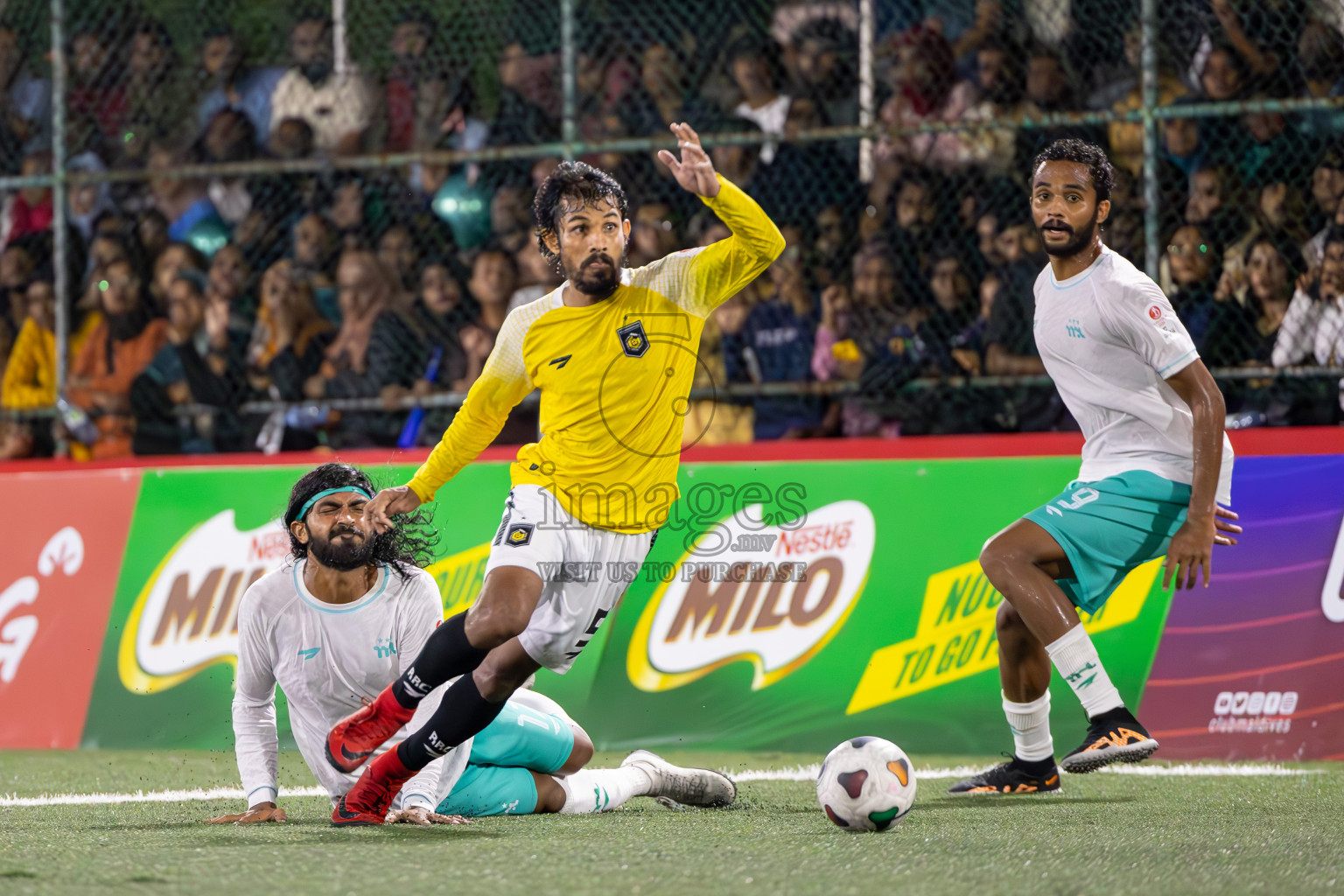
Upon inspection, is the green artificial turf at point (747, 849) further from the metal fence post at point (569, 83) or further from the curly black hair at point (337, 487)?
the metal fence post at point (569, 83)

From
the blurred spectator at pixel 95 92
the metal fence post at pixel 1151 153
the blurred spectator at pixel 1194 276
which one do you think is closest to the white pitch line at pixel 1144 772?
the blurred spectator at pixel 1194 276

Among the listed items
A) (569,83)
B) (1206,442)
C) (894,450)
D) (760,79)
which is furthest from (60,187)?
(1206,442)

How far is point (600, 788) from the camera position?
4742 millimetres

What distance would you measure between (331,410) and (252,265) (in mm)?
1237

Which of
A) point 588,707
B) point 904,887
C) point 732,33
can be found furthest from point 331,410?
point 904,887

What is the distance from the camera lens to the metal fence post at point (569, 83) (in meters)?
7.41

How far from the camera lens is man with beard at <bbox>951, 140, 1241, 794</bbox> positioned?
457cm

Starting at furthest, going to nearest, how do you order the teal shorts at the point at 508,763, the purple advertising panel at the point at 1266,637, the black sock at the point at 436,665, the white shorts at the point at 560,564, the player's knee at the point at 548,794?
the purple advertising panel at the point at 1266,637 < the player's knee at the point at 548,794 < the teal shorts at the point at 508,763 < the white shorts at the point at 560,564 < the black sock at the point at 436,665

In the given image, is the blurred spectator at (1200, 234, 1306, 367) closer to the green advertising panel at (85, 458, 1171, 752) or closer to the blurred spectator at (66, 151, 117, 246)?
the green advertising panel at (85, 458, 1171, 752)

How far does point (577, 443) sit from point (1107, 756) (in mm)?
1788

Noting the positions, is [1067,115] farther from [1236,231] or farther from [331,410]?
[331,410]

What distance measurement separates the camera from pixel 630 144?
725cm

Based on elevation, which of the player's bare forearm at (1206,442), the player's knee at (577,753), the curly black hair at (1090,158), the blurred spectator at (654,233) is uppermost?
the curly black hair at (1090,158)

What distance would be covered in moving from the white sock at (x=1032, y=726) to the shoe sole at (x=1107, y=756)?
2.12 ft
